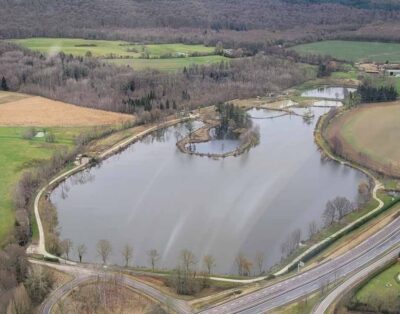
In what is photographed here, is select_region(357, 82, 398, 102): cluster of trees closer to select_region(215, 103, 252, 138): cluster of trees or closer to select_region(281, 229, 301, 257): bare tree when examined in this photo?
select_region(215, 103, 252, 138): cluster of trees

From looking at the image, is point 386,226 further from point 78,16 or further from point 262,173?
point 78,16

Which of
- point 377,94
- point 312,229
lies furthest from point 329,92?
point 312,229

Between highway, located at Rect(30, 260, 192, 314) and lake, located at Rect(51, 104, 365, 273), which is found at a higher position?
lake, located at Rect(51, 104, 365, 273)

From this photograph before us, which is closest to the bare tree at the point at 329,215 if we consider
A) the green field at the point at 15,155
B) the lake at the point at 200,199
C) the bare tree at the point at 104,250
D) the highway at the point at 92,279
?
the lake at the point at 200,199

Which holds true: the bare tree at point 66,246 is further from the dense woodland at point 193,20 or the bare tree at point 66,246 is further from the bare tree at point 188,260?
the dense woodland at point 193,20

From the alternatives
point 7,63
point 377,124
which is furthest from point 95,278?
point 7,63

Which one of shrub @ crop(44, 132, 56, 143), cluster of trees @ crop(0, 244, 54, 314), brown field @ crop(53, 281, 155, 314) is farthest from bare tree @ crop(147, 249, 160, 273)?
shrub @ crop(44, 132, 56, 143)
